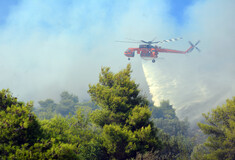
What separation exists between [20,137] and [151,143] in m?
11.1

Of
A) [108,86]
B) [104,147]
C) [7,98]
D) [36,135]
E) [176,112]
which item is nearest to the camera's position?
[36,135]

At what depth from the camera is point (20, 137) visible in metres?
12.8

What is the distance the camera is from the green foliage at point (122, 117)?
714 inches

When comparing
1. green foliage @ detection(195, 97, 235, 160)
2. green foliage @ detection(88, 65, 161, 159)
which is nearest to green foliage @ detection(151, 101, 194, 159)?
green foliage @ detection(88, 65, 161, 159)

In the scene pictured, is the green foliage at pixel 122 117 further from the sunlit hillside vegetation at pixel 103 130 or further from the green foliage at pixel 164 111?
the green foliage at pixel 164 111

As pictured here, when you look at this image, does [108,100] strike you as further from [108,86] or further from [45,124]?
[45,124]

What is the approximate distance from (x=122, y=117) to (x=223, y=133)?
47.6ft

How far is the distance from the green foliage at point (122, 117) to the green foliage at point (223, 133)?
10.1 metres

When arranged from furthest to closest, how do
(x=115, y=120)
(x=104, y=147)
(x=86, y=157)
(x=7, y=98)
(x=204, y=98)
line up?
(x=204, y=98) < (x=115, y=120) < (x=104, y=147) < (x=86, y=157) < (x=7, y=98)

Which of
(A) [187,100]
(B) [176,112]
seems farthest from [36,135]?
(B) [176,112]

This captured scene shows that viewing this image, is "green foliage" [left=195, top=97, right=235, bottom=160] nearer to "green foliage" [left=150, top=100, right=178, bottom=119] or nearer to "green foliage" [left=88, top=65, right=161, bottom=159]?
"green foliage" [left=88, top=65, right=161, bottom=159]

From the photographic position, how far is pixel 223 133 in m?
25.9

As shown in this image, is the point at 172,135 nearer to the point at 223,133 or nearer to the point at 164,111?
the point at 164,111

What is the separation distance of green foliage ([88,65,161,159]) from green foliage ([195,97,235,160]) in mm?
10149
